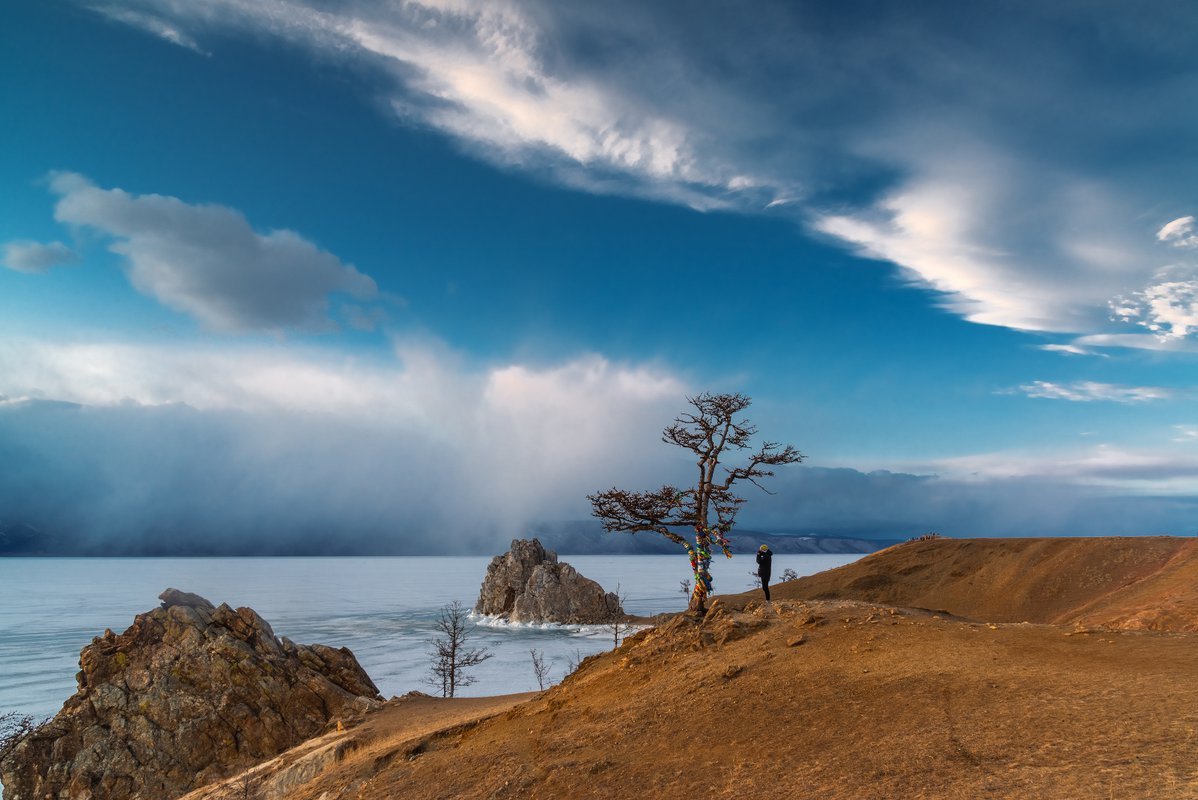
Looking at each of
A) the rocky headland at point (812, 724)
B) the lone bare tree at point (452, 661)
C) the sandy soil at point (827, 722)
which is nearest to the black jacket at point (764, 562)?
the rocky headland at point (812, 724)

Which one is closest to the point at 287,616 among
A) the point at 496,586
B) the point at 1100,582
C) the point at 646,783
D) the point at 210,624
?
the point at 496,586

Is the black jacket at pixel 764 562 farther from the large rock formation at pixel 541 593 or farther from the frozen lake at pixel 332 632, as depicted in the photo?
the large rock formation at pixel 541 593

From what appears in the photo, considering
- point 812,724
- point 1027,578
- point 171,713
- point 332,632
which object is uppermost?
point 812,724

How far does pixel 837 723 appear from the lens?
39.3 feet

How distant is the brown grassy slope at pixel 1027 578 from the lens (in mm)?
38344

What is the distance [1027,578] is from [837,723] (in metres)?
47.9

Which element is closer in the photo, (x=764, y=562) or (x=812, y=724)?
(x=812, y=724)

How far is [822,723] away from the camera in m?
12.1

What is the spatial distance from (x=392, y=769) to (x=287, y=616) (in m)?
127

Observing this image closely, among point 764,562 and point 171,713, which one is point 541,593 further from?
point 764,562

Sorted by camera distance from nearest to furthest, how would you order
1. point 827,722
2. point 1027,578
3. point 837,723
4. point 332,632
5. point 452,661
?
1. point 837,723
2. point 827,722
3. point 1027,578
4. point 452,661
5. point 332,632

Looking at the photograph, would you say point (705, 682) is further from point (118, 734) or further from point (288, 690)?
point (118, 734)

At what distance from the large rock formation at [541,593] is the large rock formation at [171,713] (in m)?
76.1

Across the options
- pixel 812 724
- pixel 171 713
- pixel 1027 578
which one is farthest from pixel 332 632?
pixel 812 724
